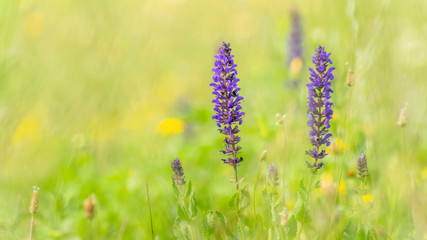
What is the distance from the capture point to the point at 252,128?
372cm

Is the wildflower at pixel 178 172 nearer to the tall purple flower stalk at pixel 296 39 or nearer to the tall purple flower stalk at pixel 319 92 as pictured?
the tall purple flower stalk at pixel 319 92

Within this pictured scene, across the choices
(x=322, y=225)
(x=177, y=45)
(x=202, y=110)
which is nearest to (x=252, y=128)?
(x=202, y=110)

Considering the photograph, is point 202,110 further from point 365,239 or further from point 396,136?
point 365,239

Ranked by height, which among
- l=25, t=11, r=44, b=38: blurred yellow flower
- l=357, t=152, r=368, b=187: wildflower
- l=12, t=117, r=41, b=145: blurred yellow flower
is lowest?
l=357, t=152, r=368, b=187: wildflower

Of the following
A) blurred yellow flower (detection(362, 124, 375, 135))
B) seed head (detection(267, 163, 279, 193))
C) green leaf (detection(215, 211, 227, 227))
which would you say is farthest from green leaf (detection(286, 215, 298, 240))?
blurred yellow flower (detection(362, 124, 375, 135))

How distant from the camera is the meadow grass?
2.24 metres

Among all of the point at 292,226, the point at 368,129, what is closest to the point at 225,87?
the point at 292,226

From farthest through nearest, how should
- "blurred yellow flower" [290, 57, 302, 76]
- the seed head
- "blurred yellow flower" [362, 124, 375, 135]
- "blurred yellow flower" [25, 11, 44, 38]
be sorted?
1. "blurred yellow flower" [25, 11, 44, 38]
2. "blurred yellow flower" [290, 57, 302, 76]
3. "blurred yellow flower" [362, 124, 375, 135]
4. the seed head

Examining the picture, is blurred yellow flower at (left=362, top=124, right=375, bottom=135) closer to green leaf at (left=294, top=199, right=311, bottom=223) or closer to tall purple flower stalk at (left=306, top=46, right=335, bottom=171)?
tall purple flower stalk at (left=306, top=46, right=335, bottom=171)

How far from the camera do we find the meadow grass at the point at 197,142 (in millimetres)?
2244

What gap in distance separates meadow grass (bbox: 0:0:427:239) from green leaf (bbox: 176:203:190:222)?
8 cm

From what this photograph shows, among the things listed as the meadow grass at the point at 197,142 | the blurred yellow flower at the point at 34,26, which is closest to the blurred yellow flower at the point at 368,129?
the meadow grass at the point at 197,142

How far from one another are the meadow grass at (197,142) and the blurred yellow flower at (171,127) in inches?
0.4

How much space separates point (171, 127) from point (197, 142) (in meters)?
0.22
